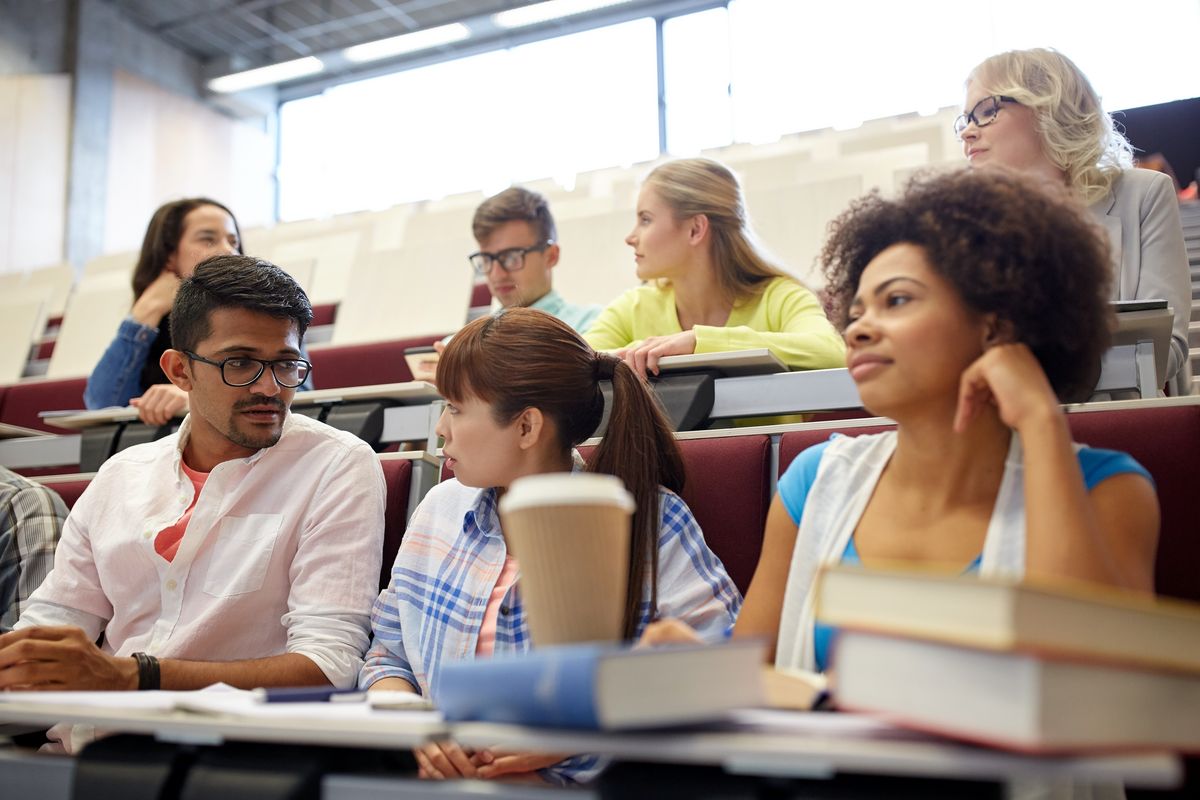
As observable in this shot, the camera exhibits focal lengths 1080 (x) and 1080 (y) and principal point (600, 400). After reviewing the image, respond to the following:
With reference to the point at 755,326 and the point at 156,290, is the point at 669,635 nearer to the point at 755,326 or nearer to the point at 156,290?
the point at 755,326

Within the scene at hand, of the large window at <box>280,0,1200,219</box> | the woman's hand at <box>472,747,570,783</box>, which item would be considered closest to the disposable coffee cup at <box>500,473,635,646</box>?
the woman's hand at <box>472,747,570,783</box>

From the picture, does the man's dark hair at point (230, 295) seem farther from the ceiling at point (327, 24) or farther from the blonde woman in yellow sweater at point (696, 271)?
the ceiling at point (327, 24)

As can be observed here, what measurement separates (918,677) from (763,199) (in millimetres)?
2502

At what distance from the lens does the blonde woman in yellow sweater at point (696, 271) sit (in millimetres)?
1971

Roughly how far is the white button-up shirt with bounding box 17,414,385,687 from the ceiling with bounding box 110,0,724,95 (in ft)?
18.0

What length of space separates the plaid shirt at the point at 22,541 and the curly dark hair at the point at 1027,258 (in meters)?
1.22

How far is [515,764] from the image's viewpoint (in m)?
1.01

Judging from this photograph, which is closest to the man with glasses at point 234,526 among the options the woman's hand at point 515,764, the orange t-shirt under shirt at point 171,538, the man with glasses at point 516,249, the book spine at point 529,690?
the orange t-shirt under shirt at point 171,538

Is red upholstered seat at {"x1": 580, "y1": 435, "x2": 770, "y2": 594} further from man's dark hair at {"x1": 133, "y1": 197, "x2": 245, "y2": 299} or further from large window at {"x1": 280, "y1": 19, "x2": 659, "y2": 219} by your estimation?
large window at {"x1": 280, "y1": 19, "x2": 659, "y2": 219}

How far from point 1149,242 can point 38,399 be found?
3016mm

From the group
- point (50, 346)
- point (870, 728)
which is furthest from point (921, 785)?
point (50, 346)

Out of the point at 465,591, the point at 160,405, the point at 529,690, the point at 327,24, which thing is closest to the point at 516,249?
the point at 160,405

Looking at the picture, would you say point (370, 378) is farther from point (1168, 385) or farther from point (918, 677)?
point (918, 677)

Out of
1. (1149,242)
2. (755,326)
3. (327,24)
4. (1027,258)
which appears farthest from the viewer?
(327,24)
